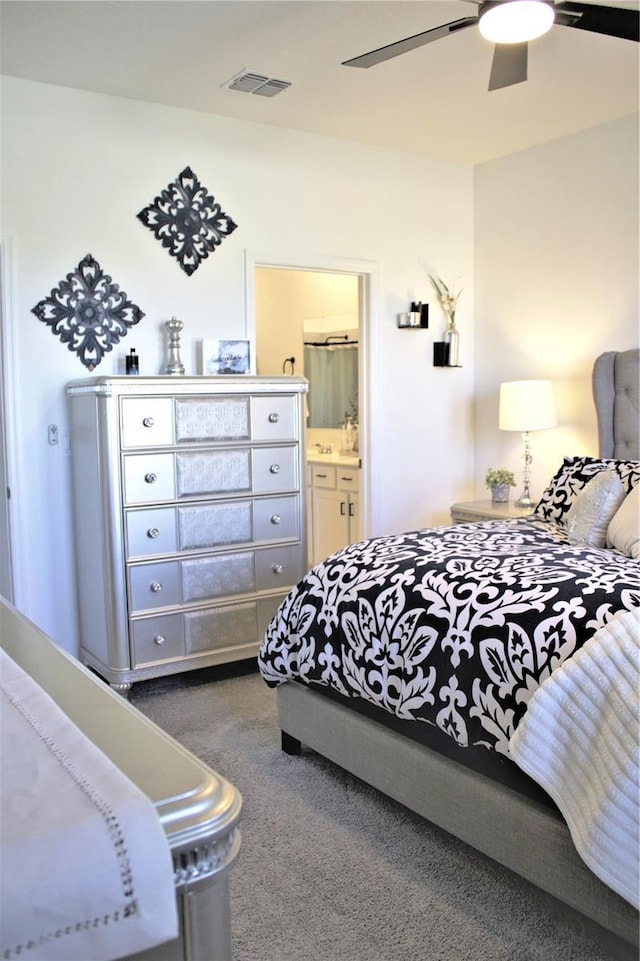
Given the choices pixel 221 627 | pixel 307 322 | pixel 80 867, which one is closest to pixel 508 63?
pixel 221 627

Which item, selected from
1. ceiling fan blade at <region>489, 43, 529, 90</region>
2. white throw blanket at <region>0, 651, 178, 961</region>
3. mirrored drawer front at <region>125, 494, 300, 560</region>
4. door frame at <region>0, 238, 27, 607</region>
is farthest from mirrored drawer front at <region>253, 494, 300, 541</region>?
white throw blanket at <region>0, 651, 178, 961</region>

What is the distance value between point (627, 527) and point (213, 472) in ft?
6.15

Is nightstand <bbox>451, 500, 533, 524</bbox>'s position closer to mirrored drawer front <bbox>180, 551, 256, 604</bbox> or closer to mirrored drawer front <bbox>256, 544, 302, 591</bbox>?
mirrored drawer front <bbox>256, 544, 302, 591</bbox>

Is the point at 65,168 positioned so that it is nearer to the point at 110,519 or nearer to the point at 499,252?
the point at 110,519

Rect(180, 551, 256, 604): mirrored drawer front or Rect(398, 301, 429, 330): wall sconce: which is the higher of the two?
Rect(398, 301, 429, 330): wall sconce

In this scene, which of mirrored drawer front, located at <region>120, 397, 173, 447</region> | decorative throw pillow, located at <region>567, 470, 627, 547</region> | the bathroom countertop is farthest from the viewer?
the bathroom countertop

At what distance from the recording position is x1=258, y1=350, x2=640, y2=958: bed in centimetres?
178

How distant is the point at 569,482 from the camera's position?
3.79 meters

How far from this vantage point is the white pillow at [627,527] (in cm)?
303

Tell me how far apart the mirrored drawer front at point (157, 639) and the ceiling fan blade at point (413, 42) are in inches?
97.4

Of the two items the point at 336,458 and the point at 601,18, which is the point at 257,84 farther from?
the point at 336,458

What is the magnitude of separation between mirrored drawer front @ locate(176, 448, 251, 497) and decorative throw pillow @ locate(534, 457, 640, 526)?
1.44m

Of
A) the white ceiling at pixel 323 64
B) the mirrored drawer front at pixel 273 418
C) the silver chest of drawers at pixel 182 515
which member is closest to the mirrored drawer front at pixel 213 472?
the silver chest of drawers at pixel 182 515

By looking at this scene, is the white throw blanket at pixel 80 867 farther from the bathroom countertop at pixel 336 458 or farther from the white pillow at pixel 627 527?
the bathroom countertop at pixel 336 458
